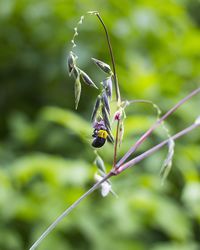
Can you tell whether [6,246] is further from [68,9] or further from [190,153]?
[68,9]

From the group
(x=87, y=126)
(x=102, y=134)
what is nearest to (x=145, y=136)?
(x=102, y=134)

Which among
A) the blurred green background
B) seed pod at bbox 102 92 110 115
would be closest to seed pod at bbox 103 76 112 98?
seed pod at bbox 102 92 110 115

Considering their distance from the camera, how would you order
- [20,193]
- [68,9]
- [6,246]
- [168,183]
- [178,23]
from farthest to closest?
[178,23]
[68,9]
[168,183]
[20,193]
[6,246]

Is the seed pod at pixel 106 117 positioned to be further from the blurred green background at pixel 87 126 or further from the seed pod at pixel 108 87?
the blurred green background at pixel 87 126

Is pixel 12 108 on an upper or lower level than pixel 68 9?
lower

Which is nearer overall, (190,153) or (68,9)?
(190,153)

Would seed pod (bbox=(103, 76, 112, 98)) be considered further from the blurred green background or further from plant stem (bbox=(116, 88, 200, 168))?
the blurred green background

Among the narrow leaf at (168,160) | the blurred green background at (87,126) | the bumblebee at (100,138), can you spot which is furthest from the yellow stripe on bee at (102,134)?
the blurred green background at (87,126)

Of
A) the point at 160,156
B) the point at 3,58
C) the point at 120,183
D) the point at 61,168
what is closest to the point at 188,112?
the point at 160,156
